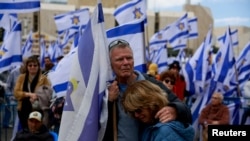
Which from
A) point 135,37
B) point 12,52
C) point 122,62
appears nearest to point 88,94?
point 122,62

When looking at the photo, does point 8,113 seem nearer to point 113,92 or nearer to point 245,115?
point 245,115

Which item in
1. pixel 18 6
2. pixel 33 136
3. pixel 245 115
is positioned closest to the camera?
pixel 33 136

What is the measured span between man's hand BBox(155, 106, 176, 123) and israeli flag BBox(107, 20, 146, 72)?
2.70 m

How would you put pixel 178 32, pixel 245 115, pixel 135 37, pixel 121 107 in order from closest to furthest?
pixel 121 107
pixel 135 37
pixel 245 115
pixel 178 32

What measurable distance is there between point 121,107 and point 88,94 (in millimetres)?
225

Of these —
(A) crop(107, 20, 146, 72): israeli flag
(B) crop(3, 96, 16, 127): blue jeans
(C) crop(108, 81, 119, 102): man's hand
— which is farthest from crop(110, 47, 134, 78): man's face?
(B) crop(3, 96, 16, 127): blue jeans

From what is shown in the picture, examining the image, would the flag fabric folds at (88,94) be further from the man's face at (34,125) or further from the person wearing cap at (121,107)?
the man's face at (34,125)

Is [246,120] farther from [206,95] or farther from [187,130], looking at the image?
[187,130]

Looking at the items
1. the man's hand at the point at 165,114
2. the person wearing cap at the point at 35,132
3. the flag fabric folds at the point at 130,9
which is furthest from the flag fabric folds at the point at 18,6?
the man's hand at the point at 165,114

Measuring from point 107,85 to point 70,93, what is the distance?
25cm

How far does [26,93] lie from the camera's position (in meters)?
7.70

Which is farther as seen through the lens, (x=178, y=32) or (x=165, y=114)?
(x=178, y=32)

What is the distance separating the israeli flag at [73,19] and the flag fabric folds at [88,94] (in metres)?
13.8

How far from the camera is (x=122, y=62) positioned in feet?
11.3
